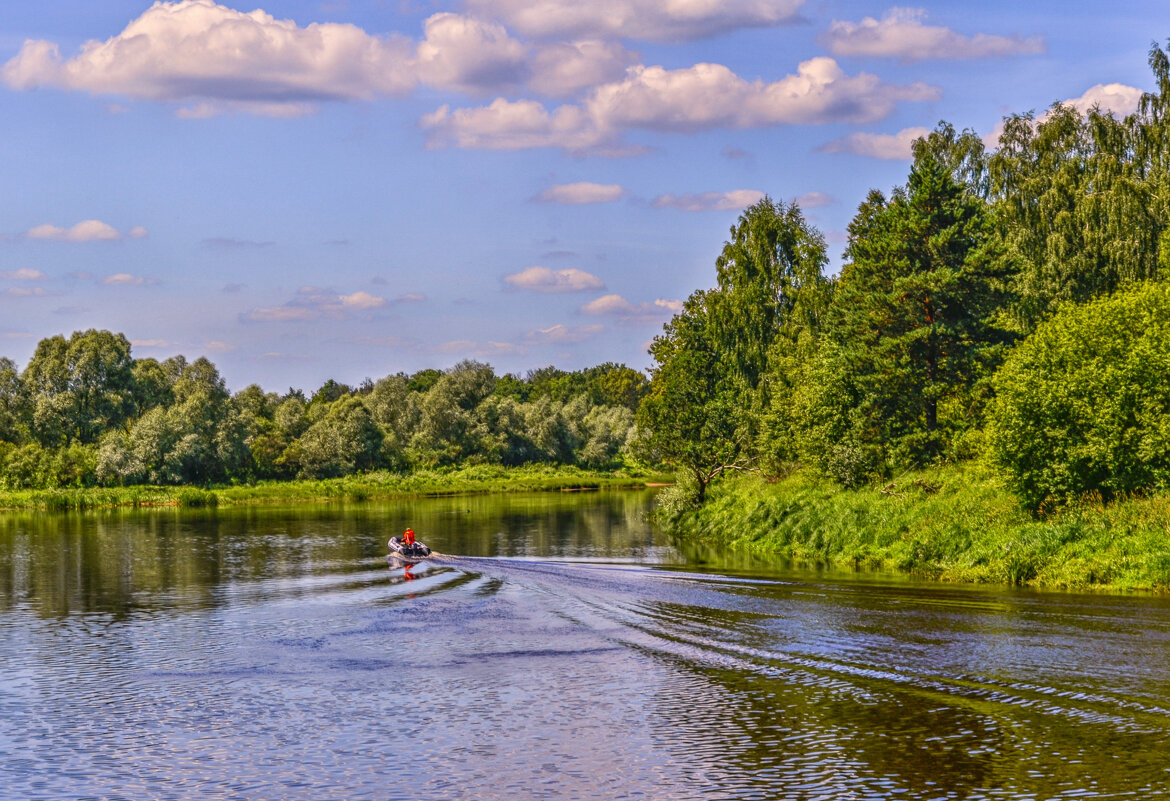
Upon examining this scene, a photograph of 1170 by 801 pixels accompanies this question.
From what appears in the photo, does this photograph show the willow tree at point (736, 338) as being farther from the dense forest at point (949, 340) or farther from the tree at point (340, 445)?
the tree at point (340, 445)

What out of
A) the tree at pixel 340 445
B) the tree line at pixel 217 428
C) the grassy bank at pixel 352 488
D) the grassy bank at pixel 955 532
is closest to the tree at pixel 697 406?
the grassy bank at pixel 955 532

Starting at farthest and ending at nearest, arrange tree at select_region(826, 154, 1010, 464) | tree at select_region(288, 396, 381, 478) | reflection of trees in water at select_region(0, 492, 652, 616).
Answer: tree at select_region(288, 396, 381, 478) → tree at select_region(826, 154, 1010, 464) → reflection of trees in water at select_region(0, 492, 652, 616)

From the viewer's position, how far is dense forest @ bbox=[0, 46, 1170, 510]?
1460 inches

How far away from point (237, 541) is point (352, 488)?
47210 millimetres

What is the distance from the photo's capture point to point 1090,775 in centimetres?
1678

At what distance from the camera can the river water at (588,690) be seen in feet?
58.4

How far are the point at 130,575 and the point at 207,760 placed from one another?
30.1 m

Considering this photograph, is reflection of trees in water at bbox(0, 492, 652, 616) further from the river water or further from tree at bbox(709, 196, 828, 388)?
tree at bbox(709, 196, 828, 388)

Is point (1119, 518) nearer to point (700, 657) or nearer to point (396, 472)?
point (700, 657)

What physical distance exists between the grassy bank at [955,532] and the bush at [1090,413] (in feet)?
3.77

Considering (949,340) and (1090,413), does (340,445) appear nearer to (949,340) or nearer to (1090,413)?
(949,340)

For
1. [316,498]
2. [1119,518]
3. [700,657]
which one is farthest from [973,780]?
[316,498]

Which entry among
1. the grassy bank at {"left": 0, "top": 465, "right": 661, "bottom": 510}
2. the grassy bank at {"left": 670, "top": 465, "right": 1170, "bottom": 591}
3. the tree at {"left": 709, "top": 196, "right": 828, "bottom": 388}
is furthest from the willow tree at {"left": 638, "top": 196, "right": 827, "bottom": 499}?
the grassy bank at {"left": 0, "top": 465, "right": 661, "bottom": 510}

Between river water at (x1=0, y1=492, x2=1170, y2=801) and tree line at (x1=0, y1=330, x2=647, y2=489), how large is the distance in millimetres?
59094
